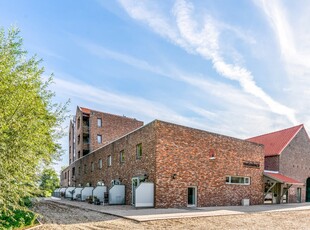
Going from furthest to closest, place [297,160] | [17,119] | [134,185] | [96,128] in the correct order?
1. [96,128]
2. [297,160]
3. [134,185]
4. [17,119]

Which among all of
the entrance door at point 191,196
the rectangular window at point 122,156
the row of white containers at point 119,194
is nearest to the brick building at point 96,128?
the row of white containers at point 119,194

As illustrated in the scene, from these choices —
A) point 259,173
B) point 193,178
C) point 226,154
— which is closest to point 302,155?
point 259,173

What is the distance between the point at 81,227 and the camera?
10188 mm

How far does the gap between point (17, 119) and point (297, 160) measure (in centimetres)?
2667

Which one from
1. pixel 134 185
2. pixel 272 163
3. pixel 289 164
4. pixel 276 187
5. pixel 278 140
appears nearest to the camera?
pixel 134 185

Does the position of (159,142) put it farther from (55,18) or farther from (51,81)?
(55,18)

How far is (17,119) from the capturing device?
25.8 feet

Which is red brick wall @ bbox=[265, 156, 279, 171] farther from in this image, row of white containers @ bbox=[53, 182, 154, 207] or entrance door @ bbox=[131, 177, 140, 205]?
row of white containers @ bbox=[53, 182, 154, 207]

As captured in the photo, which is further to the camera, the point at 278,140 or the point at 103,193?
the point at 278,140

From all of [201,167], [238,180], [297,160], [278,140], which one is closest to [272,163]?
[297,160]

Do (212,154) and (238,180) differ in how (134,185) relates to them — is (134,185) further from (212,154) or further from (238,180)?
(238,180)

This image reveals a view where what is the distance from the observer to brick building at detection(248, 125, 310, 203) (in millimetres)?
24828

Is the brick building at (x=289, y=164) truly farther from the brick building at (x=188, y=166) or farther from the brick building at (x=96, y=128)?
the brick building at (x=96, y=128)

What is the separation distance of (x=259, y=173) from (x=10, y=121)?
2008 centimetres
